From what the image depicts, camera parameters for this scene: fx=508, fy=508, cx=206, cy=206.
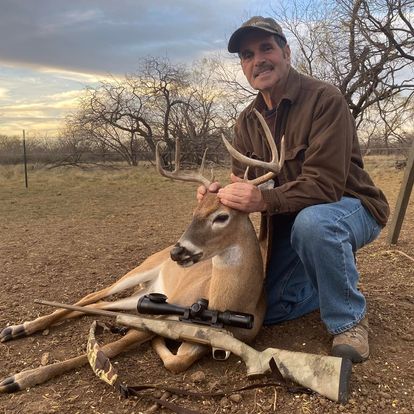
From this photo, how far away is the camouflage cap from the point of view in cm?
375

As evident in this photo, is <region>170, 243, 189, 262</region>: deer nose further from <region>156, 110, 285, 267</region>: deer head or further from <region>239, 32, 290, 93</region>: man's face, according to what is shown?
<region>239, 32, 290, 93</region>: man's face

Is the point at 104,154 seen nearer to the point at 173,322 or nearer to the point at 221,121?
the point at 221,121

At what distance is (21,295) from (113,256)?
5.29 feet

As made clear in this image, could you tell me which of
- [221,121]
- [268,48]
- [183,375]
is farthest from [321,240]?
[221,121]

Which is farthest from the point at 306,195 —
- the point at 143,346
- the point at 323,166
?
the point at 143,346

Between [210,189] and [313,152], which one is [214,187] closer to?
[210,189]

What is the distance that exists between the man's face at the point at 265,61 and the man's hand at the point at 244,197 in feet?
3.14

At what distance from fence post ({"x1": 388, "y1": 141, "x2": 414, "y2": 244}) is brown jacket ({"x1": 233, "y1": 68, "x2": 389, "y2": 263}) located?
238cm

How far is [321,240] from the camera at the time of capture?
3.16 metres

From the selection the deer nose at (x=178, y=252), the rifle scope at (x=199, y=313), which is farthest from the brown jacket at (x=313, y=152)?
the rifle scope at (x=199, y=313)

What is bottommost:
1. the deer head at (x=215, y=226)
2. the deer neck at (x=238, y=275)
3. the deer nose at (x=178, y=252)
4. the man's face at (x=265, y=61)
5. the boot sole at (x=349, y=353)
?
the boot sole at (x=349, y=353)

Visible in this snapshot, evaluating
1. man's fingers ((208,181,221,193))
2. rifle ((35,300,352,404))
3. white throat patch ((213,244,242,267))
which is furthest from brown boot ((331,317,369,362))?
man's fingers ((208,181,221,193))

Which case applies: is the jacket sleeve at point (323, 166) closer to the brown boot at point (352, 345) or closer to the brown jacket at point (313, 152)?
the brown jacket at point (313, 152)

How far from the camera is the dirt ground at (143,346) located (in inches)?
109
